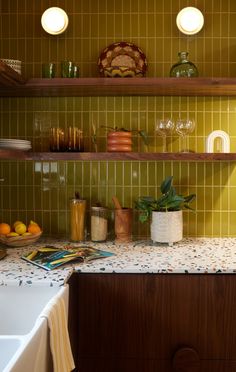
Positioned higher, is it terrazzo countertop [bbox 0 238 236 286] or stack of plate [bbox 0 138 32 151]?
stack of plate [bbox 0 138 32 151]

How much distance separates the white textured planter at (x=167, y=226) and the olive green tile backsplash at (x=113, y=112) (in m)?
0.29

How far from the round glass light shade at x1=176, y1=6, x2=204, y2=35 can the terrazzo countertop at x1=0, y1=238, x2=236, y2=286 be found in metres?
1.21

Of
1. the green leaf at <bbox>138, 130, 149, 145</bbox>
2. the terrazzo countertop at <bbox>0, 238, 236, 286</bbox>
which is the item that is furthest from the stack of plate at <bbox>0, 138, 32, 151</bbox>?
the green leaf at <bbox>138, 130, 149, 145</bbox>

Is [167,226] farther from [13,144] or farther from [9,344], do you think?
[9,344]

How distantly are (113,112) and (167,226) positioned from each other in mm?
756

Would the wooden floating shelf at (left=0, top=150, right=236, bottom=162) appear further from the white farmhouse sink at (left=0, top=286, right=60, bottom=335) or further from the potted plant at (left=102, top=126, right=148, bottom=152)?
the white farmhouse sink at (left=0, top=286, right=60, bottom=335)

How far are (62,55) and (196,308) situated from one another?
5.19ft

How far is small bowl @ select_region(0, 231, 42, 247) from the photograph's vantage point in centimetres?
204

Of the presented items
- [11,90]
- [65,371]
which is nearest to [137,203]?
[11,90]

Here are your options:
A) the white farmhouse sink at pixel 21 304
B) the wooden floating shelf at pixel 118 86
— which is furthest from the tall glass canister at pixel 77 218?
the white farmhouse sink at pixel 21 304

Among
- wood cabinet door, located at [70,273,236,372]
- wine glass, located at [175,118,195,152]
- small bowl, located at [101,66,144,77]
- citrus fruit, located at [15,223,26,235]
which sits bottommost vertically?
→ wood cabinet door, located at [70,273,236,372]

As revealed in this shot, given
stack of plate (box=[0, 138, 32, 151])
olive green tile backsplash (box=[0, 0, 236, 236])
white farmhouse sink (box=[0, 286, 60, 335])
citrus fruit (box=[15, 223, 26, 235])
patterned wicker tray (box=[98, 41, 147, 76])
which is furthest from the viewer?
olive green tile backsplash (box=[0, 0, 236, 236])

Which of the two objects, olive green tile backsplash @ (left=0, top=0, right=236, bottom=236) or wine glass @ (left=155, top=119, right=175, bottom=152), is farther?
olive green tile backsplash @ (left=0, top=0, right=236, bottom=236)

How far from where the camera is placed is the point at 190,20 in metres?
2.23
